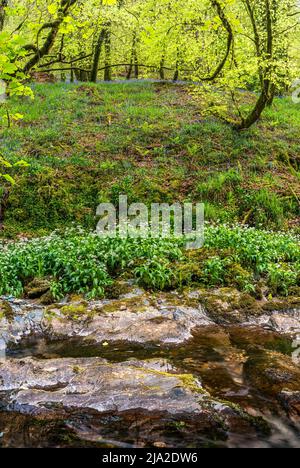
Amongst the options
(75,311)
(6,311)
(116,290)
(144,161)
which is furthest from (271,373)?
(144,161)

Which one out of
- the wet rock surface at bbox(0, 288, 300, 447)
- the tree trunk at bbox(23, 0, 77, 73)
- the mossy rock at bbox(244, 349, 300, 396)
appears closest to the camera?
the wet rock surface at bbox(0, 288, 300, 447)

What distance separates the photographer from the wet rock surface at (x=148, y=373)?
4402 mm

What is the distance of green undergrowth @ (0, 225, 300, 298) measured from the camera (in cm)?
852

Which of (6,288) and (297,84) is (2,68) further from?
(297,84)

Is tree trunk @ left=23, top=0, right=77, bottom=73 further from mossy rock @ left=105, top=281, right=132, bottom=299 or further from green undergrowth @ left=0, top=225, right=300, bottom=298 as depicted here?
mossy rock @ left=105, top=281, right=132, bottom=299

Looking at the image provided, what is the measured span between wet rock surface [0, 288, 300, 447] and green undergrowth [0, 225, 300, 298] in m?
0.50

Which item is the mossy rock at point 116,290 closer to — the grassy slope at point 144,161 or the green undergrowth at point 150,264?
the green undergrowth at point 150,264

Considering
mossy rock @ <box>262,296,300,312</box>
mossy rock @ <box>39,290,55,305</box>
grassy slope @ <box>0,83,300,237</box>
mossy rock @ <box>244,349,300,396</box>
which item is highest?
grassy slope @ <box>0,83,300,237</box>

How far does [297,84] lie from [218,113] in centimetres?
652

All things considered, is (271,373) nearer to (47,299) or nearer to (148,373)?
(148,373)

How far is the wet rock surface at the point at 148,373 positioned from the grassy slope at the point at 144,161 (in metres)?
5.08

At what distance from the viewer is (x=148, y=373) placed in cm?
538

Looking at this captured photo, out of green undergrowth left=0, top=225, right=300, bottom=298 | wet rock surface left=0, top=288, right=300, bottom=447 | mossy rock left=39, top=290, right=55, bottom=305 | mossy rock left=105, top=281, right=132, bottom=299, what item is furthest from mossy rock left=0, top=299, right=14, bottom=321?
mossy rock left=105, top=281, right=132, bottom=299

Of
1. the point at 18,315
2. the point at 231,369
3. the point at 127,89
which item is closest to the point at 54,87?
the point at 127,89
